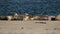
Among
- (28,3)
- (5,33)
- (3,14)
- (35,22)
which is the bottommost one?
(5,33)

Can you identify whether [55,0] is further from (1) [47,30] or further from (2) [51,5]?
(1) [47,30]

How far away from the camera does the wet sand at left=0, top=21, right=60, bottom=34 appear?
45.4 inches

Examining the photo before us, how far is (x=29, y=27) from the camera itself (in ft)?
3.80

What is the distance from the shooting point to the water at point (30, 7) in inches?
46.9

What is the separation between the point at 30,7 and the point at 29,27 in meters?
0.24

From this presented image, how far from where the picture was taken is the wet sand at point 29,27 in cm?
115

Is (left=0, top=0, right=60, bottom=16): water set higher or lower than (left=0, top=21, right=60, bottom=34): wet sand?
higher

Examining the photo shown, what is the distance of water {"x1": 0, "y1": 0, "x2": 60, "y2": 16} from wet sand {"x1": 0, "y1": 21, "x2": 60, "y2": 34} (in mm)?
124

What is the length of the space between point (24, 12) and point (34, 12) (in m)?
0.12

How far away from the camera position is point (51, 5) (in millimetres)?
1200

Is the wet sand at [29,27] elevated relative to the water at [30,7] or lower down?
lower down

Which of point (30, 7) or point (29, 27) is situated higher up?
point (30, 7)

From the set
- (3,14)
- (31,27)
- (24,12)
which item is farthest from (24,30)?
(3,14)

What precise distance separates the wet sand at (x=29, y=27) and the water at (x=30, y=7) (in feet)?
0.41
